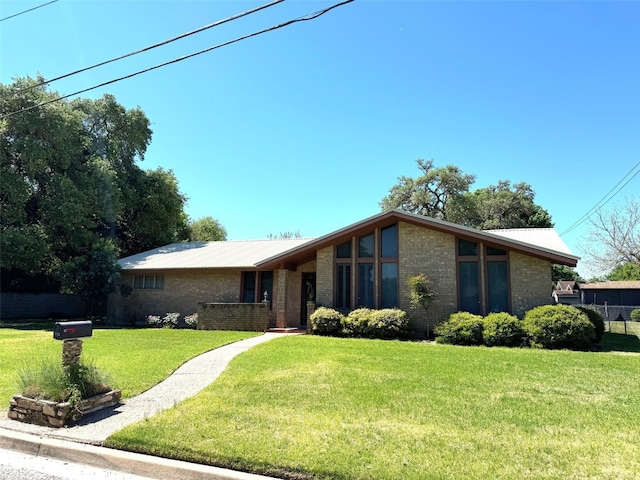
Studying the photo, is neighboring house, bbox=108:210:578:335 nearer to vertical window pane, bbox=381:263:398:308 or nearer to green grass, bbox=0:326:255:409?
vertical window pane, bbox=381:263:398:308

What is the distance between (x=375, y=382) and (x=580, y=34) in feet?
33.3

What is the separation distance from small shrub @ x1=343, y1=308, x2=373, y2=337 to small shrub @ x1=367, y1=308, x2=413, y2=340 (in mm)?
164

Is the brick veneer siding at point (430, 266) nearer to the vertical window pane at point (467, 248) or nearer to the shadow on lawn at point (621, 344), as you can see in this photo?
the vertical window pane at point (467, 248)

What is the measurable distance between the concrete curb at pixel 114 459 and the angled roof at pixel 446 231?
12706mm

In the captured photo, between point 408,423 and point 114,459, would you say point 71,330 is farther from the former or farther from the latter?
Answer: point 408,423

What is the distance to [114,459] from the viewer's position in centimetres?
471

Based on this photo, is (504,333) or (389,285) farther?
(389,285)

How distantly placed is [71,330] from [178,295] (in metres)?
16.0

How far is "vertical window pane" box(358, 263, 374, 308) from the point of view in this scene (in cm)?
1731

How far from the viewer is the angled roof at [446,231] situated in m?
14.4

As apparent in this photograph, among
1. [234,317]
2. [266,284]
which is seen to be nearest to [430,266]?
[266,284]

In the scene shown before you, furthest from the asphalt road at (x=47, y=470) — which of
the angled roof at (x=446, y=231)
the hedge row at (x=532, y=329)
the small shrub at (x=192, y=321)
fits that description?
the small shrub at (x=192, y=321)

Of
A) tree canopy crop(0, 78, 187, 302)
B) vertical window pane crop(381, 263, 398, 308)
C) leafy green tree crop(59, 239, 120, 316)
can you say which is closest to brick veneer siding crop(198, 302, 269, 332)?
vertical window pane crop(381, 263, 398, 308)

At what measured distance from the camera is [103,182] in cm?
2688
